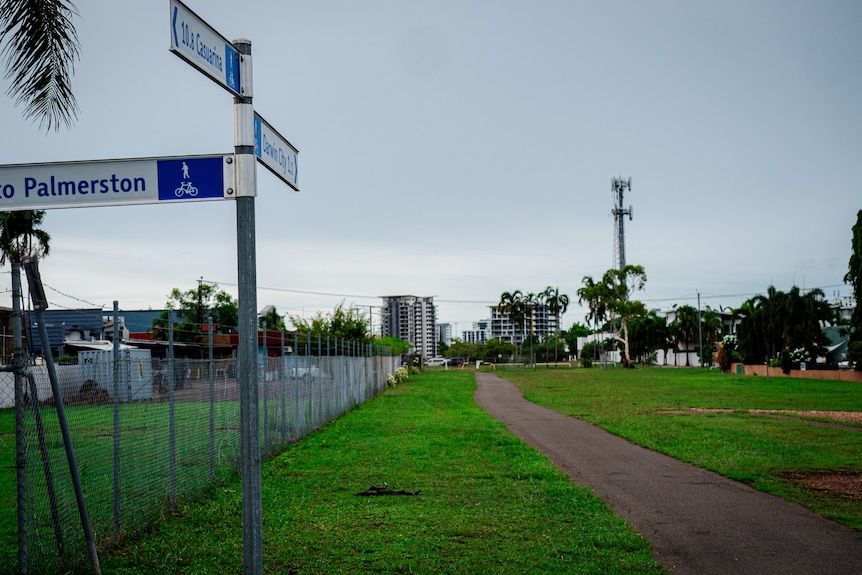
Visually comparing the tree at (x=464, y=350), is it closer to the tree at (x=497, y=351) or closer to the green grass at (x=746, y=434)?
the tree at (x=497, y=351)

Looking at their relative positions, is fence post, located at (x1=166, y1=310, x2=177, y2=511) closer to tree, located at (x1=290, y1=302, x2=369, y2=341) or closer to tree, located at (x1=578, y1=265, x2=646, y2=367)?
tree, located at (x1=290, y1=302, x2=369, y2=341)

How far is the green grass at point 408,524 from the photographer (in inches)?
296

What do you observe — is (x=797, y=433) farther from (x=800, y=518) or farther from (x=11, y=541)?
(x=11, y=541)

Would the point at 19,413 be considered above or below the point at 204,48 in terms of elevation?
below

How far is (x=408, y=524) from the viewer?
9.16m

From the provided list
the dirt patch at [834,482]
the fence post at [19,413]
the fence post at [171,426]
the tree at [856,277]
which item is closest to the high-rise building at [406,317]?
the tree at [856,277]

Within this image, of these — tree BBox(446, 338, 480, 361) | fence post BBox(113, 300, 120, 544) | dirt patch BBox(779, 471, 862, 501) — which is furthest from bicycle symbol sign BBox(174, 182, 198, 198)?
tree BBox(446, 338, 480, 361)

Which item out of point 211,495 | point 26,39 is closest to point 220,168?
point 26,39

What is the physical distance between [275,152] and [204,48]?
0.94 metres

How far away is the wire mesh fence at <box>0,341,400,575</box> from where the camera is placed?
22.5 ft

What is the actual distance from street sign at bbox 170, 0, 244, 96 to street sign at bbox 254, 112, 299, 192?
330 mm

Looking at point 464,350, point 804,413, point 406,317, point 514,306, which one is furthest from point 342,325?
point 406,317

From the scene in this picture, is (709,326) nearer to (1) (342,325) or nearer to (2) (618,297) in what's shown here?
(2) (618,297)

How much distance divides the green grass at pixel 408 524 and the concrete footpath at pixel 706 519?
1.30 ft
